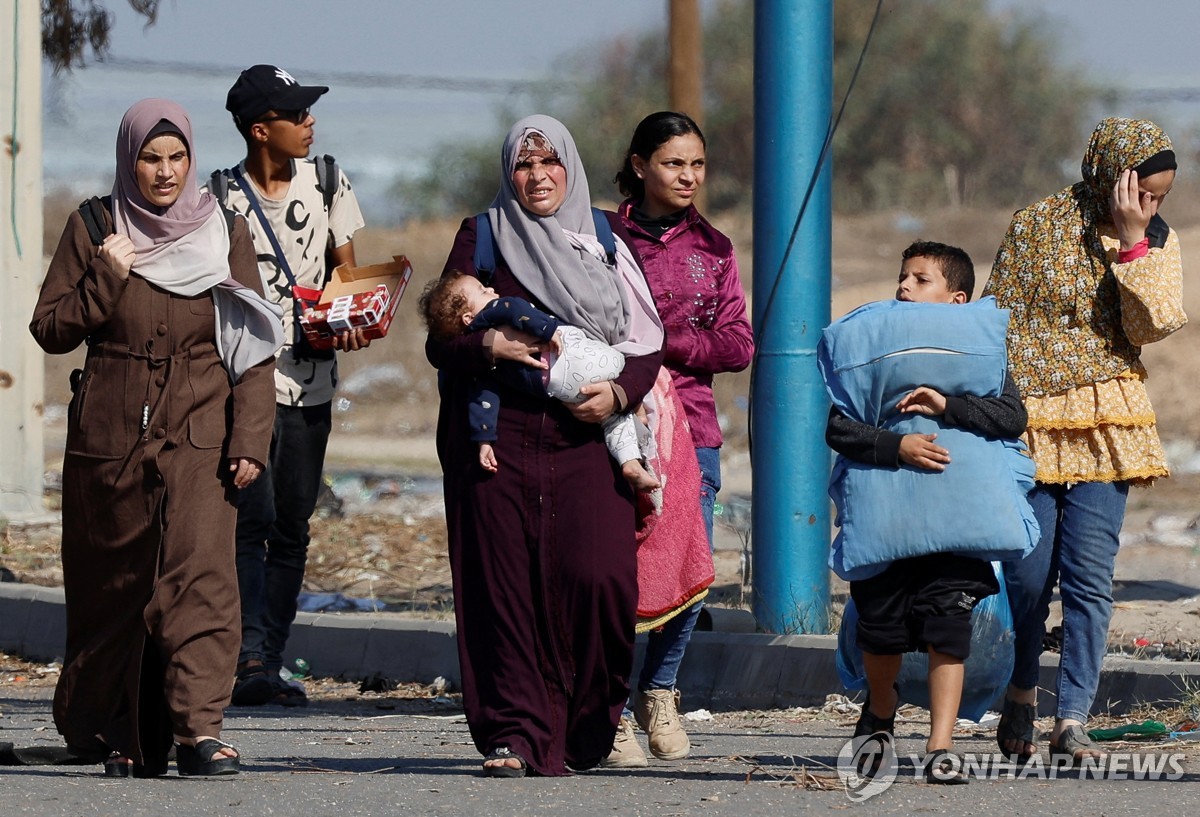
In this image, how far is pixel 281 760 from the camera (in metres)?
5.71

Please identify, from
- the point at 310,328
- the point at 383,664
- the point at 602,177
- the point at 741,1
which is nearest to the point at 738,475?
the point at 383,664

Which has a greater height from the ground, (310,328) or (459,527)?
(310,328)

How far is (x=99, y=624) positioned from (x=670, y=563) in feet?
4.98

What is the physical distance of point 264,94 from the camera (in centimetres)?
685

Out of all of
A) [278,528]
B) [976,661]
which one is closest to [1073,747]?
[976,661]

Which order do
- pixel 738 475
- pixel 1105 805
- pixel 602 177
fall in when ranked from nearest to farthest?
pixel 1105 805 → pixel 738 475 → pixel 602 177

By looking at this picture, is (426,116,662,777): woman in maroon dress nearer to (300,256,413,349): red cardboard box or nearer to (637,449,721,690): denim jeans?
(637,449,721,690): denim jeans

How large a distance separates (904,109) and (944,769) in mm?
34087

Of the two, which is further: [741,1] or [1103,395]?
[741,1]

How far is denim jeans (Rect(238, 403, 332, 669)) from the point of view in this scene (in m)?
7.04

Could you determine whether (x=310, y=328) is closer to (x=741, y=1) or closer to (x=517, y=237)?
(x=517, y=237)

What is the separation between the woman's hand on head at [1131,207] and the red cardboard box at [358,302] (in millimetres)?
2251

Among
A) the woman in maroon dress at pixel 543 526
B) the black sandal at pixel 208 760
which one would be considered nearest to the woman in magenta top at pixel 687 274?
the woman in maroon dress at pixel 543 526

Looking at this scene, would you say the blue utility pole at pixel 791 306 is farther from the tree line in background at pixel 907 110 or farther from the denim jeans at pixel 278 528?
the tree line in background at pixel 907 110
